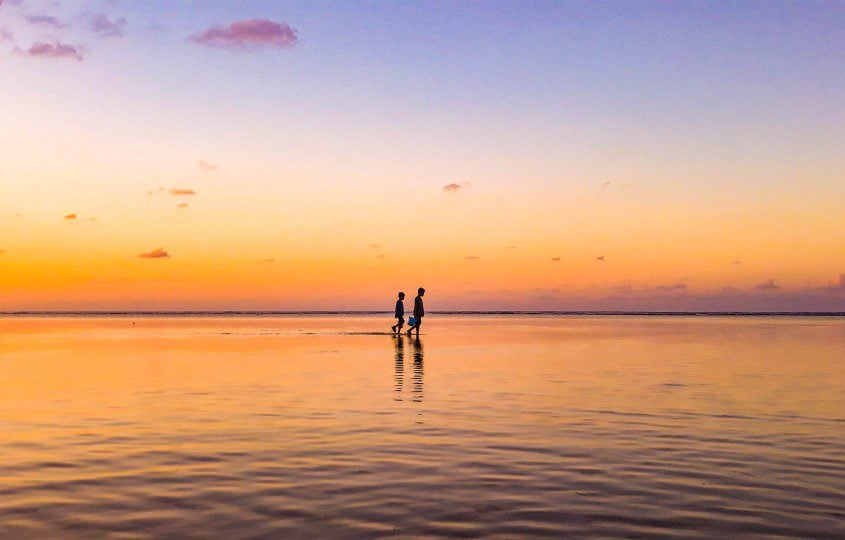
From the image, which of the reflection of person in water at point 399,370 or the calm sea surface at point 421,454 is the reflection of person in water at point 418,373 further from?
the reflection of person in water at point 399,370

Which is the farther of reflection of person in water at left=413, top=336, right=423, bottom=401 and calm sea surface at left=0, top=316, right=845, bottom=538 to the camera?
reflection of person in water at left=413, top=336, right=423, bottom=401

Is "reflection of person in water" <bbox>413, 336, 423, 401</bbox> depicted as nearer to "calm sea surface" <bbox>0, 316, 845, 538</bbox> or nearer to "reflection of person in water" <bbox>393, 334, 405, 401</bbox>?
"calm sea surface" <bbox>0, 316, 845, 538</bbox>

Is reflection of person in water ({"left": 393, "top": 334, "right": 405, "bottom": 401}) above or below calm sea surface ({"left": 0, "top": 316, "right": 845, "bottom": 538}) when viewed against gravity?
above

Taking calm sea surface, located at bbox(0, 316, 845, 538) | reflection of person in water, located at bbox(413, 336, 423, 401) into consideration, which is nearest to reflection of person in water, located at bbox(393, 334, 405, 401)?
calm sea surface, located at bbox(0, 316, 845, 538)

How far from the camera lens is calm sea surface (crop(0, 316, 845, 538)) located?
912 cm

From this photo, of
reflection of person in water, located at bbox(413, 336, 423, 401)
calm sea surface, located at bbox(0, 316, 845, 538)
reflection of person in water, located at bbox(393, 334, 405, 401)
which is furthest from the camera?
reflection of person in water, located at bbox(393, 334, 405, 401)

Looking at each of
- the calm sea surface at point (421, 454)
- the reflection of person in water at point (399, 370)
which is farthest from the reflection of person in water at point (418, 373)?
the reflection of person in water at point (399, 370)

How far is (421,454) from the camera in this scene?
523 inches

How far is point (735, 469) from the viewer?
12094 mm

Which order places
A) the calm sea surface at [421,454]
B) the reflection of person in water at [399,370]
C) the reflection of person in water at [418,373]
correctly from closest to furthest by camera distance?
the calm sea surface at [421,454] → the reflection of person in water at [418,373] → the reflection of person in water at [399,370]

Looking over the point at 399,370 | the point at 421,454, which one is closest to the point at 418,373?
the point at 399,370

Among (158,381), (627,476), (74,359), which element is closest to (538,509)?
(627,476)

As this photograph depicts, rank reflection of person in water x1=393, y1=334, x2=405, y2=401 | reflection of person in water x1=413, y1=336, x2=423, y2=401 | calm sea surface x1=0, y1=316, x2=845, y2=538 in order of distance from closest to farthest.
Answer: calm sea surface x1=0, y1=316, x2=845, y2=538 → reflection of person in water x1=413, y1=336, x2=423, y2=401 → reflection of person in water x1=393, y1=334, x2=405, y2=401

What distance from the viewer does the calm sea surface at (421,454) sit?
9.12m
